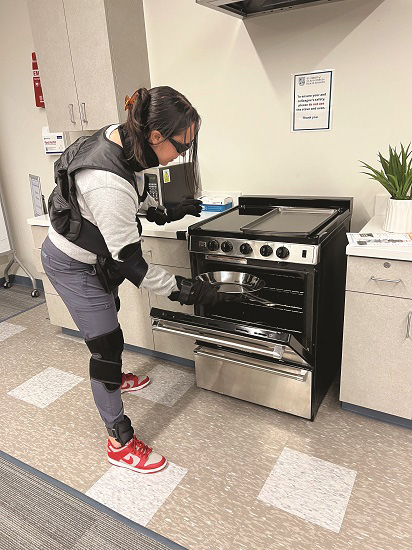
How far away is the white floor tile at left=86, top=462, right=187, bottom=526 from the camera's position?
161 centimetres

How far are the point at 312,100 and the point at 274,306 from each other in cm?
113

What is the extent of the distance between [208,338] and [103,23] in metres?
1.85

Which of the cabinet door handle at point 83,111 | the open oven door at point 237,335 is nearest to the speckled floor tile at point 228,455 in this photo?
the open oven door at point 237,335

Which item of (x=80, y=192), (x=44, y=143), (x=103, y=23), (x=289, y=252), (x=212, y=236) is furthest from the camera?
(x=44, y=143)

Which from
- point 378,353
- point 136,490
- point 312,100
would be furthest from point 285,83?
point 136,490

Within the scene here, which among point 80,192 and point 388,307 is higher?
point 80,192

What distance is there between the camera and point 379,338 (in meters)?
1.79

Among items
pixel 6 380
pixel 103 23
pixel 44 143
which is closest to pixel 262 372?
pixel 6 380

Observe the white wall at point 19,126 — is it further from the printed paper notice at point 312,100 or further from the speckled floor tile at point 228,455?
the printed paper notice at point 312,100

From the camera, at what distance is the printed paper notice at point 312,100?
2.16 meters

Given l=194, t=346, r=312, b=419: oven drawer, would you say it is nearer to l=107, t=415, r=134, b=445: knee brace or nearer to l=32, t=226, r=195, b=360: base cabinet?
l=32, t=226, r=195, b=360: base cabinet

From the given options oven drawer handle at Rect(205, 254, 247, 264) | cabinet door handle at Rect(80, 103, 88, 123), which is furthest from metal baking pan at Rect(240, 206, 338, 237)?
cabinet door handle at Rect(80, 103, 88, 123)

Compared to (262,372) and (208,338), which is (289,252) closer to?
(208,338)

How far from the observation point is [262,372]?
2012mm
